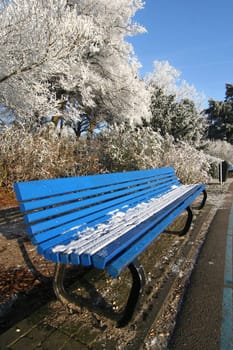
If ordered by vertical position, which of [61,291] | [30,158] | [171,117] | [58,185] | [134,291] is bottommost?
[61,291]

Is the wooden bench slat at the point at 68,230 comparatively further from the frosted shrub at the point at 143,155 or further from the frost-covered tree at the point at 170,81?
the frost-covered tree at the point at 170,81

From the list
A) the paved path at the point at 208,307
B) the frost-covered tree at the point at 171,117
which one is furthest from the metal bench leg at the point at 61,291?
the frost-covered tree at the point at 171,117

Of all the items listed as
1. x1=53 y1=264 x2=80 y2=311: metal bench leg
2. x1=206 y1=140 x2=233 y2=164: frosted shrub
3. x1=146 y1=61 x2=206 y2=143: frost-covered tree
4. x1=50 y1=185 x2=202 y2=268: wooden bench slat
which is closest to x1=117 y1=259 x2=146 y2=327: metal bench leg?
x1=50 y1=185 x2=202 y2=268: wooden bench slat

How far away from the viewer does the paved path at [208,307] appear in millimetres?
1719

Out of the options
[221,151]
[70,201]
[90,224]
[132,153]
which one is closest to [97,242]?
[90,224]

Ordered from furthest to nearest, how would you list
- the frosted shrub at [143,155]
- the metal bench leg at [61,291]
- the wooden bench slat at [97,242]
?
the frosted shrub at [143,155] → the metal bench leg at [61,291] → the wooden bench slat at [97,242]

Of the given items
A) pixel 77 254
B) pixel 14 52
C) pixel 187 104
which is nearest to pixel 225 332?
pixel 77 254

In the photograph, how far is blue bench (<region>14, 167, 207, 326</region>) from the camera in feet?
5.49

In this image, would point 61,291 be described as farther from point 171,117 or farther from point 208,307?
point 171,117

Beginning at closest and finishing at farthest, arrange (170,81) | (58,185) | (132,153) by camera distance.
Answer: (58,185), (132,153), (170,81)

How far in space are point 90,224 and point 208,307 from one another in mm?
1228

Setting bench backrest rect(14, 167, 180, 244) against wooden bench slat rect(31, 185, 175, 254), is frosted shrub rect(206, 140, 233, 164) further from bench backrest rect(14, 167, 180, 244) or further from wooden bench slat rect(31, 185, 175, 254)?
wooden bench slat rect(31, 185, 175, 254)

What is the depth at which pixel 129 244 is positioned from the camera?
73.8 inches

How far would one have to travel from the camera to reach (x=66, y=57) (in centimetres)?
776
